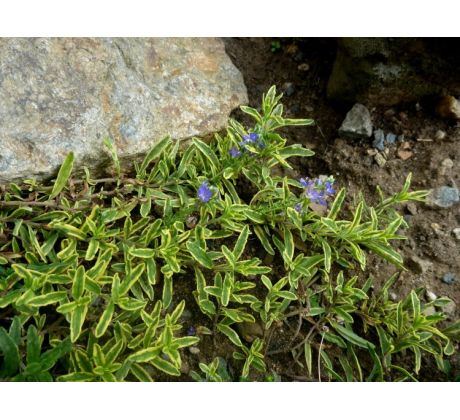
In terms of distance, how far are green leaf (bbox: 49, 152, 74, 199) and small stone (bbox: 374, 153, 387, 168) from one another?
1.65 metres

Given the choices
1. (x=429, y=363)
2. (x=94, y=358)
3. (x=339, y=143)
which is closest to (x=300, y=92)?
(x=339, y=143)

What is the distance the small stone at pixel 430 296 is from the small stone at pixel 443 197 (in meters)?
0.50

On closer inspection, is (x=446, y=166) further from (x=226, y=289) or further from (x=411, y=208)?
(x=226, y=289)

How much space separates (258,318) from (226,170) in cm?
72

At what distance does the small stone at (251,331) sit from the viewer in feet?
8.22

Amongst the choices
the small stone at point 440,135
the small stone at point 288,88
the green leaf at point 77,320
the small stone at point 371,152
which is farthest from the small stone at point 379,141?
the green leaf at point 77,320

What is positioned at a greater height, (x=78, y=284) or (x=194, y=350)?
(x=78, y=284)

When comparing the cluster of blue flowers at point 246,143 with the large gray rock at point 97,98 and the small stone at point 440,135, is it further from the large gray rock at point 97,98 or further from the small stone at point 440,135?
the small stone at point 440,135

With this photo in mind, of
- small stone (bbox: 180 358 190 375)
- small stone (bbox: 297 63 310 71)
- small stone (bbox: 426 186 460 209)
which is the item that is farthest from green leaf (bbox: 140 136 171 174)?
→ small stone (bbox: 426 186 460 209)

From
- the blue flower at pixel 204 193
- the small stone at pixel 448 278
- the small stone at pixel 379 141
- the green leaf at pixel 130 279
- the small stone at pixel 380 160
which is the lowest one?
the small stone at pixel 448 278

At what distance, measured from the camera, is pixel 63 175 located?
2.43 metres

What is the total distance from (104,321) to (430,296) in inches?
60.2

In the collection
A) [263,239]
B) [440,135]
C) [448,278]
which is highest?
[440,135]

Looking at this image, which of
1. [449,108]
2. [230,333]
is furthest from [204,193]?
[449,108]
